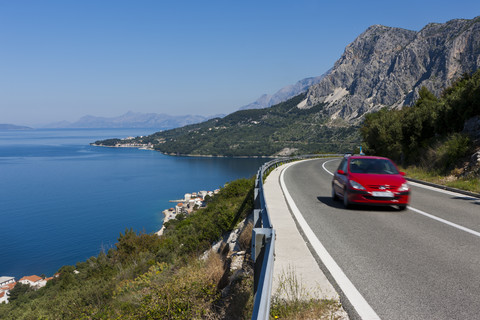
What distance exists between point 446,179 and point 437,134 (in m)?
6.58

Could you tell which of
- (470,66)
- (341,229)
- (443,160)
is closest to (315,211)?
(341,229)

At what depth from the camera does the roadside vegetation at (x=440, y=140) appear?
1612 cm

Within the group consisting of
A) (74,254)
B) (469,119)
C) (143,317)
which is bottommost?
(74,254)

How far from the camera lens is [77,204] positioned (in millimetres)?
87188

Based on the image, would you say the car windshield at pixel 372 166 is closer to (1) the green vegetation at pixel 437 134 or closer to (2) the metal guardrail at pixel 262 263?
(2) the metal guardrail at pixel 262 263

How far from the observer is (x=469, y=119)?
18.0m

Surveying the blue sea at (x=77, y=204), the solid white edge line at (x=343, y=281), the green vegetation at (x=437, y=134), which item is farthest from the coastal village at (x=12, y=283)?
the solid white edge line at (x=343, y=281)

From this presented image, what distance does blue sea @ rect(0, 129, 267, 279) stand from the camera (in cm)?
5834

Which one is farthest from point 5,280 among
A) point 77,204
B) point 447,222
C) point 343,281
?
point 343,281

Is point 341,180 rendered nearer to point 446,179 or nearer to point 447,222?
point 447,222

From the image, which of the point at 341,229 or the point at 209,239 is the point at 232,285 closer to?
the point at 341,229

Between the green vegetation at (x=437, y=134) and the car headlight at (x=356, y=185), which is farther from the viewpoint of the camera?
the green vegetation at (x=437, y=134)

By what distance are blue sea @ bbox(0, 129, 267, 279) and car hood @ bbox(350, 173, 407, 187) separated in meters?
23.0

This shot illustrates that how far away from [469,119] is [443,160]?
102 inches
